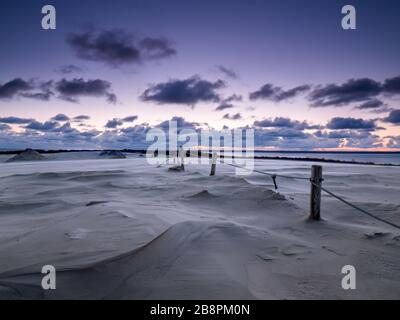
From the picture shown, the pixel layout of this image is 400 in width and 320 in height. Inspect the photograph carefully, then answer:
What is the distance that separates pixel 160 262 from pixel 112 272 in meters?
0.57

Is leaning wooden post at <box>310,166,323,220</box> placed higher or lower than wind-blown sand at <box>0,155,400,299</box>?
higher

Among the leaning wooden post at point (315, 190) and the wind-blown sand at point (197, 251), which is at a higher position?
the leaning wooden post at point (315, 190)

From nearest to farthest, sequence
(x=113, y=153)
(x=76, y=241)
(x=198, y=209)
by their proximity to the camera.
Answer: (x=76, y=241), (x=198, y=209), (x=113, y=153)

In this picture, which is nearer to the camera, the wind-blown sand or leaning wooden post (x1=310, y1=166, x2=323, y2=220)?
the wind-blown sand

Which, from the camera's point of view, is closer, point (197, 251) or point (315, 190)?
point (197, 251)

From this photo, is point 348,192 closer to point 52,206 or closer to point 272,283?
point 272,283

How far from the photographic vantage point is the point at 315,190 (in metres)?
4.92

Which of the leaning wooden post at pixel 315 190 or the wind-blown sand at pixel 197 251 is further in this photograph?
the leaning wooden post at pixel 315 190

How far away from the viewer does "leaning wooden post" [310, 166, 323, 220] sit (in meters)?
4.88

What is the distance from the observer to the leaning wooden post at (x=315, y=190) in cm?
488

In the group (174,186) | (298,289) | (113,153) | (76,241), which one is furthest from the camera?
(113,153)

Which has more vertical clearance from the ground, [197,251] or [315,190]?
[315,190]

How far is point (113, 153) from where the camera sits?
41.3 m
